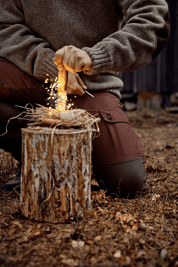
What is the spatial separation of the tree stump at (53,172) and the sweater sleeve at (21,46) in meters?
0.86

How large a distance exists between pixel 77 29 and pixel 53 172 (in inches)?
57.1

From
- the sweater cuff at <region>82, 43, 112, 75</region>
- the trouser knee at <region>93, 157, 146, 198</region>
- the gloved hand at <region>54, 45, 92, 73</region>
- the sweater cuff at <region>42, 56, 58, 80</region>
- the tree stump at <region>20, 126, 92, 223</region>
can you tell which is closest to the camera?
the tree stump at <region>20, 126, 92, 223</region>

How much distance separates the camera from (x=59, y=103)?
1.85 m

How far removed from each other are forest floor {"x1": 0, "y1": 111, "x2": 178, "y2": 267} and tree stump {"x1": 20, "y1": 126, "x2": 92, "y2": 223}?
0.09m

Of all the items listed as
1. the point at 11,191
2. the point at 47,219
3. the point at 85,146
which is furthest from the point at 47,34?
the point at 47,219

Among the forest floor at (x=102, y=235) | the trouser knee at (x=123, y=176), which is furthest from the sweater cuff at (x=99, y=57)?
the forest floor at (x=102, y=235)

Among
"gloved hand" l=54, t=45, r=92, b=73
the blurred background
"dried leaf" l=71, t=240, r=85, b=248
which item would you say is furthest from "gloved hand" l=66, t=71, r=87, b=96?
the blurred background

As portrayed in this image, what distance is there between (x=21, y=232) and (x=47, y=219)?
0.59ft

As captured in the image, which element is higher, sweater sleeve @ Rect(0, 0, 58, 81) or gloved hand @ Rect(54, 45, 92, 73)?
sweater sleeve @ Rect(0, 0, 58, 81)

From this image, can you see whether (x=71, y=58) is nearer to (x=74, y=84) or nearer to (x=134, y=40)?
(x=74, y=84)

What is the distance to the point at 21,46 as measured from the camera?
7.38 ft

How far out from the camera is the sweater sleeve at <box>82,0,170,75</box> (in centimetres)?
192

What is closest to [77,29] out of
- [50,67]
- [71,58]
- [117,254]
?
[50,67]

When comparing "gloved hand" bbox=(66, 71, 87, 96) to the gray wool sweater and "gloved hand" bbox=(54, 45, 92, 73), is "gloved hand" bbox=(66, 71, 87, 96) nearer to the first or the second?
the gray wool sweater
